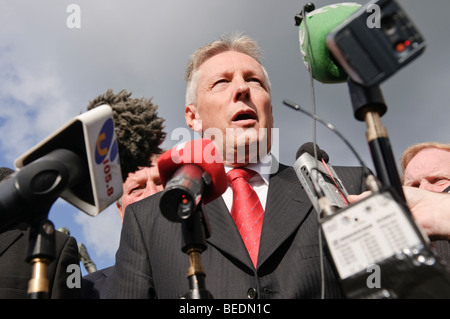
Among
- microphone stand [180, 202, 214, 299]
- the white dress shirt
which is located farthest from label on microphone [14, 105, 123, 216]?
the white dress shirt

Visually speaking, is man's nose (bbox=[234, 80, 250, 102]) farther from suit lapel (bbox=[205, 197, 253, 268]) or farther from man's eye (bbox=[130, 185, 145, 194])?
man's eye (bbox=[130, 185, 145, 194])

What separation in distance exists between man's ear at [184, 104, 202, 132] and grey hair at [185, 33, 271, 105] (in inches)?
2.5

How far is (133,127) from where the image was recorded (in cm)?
235

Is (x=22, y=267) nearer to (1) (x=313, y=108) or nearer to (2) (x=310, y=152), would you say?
(2) (x=310, y=152)

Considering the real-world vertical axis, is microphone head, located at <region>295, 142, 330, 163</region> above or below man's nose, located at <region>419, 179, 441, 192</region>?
below

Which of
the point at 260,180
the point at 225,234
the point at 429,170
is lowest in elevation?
the point at 225,234

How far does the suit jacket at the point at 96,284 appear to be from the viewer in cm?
431

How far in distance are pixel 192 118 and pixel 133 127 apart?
1727 mm

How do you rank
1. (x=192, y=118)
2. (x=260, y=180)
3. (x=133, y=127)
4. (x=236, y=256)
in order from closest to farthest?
(x=133, y=127) → (x=236, y=256) → (x=260, y=180) → (x=192, y=118)

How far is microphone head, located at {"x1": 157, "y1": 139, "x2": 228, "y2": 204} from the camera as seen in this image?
5.87ft

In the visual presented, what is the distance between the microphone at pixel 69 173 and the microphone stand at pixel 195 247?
0.37 meters

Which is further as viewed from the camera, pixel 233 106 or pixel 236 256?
pixel 233 106

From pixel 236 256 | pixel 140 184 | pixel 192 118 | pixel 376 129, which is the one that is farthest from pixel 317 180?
pixel 140 184
